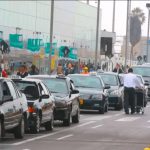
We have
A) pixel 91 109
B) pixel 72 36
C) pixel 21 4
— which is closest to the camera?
pixel 91 109

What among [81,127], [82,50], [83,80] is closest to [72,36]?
[82,50]

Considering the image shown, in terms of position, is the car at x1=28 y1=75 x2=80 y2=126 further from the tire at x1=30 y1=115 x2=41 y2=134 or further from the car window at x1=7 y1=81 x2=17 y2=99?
the car window at x1=7 y1=81 x2=17 y2=99

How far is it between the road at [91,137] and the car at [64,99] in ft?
1.09

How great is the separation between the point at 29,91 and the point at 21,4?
144ft

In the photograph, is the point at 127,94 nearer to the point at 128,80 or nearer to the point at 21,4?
the point at 128,80

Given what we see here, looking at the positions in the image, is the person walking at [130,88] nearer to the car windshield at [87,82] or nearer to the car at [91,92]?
the car at [91,92]

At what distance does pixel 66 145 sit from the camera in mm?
16875

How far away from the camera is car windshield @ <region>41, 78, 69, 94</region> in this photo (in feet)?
77.9

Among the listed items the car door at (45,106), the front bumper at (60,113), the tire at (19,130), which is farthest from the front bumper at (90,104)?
the tire at (19,130)

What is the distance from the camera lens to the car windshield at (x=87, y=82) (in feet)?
103

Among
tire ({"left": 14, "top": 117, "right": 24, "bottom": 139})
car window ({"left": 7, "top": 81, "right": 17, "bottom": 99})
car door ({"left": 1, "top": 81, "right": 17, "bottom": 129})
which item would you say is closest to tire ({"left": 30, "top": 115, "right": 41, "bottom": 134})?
tire ({"left": 14, "top": 117, "right": 24, "bottom": 139})

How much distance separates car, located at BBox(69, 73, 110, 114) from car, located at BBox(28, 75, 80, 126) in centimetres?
543

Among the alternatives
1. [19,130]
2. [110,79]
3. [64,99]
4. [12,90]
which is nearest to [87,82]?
[110,79]

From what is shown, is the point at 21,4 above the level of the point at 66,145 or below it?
above
